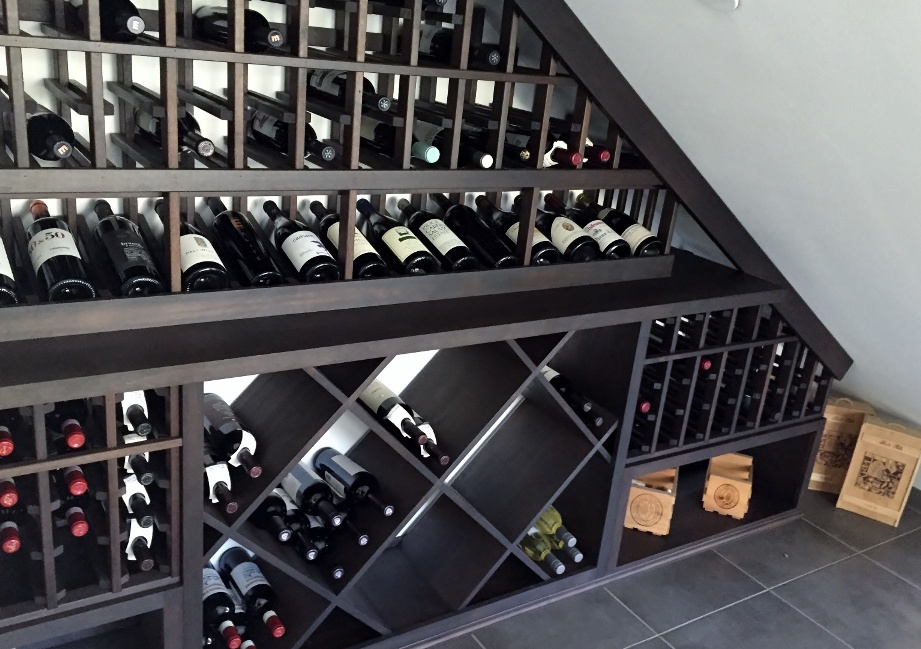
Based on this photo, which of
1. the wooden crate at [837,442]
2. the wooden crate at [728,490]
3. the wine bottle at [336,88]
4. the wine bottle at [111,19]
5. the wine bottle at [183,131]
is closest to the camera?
the wine bottle at [111,19]

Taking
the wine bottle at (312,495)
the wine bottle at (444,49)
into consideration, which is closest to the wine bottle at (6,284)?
the wine bottle at (312,495)

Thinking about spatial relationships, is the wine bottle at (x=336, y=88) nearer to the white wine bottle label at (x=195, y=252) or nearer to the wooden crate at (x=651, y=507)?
the white wine bottle label at (x=195, y=252)

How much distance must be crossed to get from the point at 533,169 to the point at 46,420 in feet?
3.15

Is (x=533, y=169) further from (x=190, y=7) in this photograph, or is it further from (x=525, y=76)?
(x=190, y=7)

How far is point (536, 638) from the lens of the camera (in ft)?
5.73

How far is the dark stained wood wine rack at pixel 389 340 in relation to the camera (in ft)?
3.98

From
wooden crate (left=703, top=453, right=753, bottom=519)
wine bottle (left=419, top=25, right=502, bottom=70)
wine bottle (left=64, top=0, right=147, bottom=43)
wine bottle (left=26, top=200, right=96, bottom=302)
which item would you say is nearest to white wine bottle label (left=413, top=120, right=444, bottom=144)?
wine bottle (left=419, top=25, right=502, bottom=70)

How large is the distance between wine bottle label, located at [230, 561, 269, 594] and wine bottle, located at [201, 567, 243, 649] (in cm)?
3

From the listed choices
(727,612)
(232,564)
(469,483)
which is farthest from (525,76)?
(727,612)

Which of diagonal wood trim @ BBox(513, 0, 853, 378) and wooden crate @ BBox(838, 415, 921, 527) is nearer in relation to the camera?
diagonal wood trim @ BBox(513, 0, 853, 378)

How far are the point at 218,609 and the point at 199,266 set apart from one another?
0.66m

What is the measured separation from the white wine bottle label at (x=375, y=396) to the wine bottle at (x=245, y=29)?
0.73 meters

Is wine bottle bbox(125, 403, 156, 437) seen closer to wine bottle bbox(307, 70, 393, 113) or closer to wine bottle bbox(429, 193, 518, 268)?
wine bottle bbox(307, 70, 393, 113)

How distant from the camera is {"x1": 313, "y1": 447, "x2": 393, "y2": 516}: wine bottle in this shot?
1.67m
